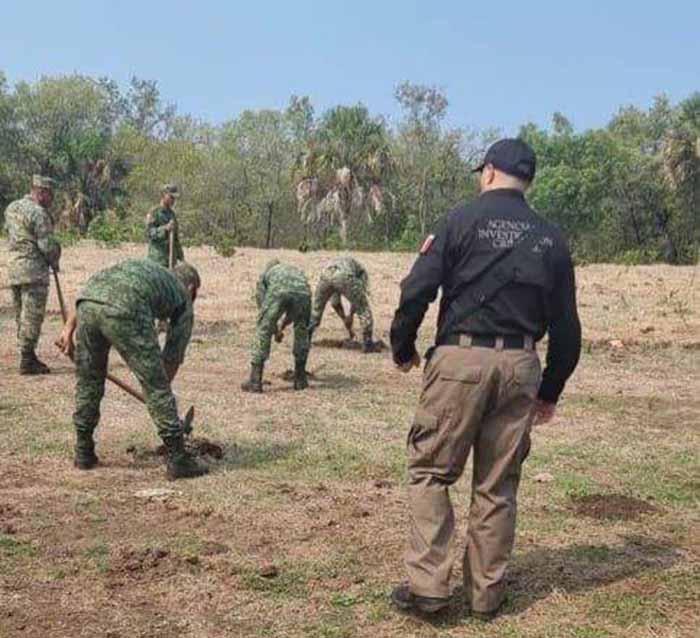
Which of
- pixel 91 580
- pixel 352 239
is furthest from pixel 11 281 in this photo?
pixel 352 239

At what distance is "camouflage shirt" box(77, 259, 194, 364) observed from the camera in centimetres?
630

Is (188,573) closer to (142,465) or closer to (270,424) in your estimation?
(142,465)

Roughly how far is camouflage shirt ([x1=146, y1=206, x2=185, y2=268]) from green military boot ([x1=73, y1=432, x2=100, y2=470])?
658 centimetres

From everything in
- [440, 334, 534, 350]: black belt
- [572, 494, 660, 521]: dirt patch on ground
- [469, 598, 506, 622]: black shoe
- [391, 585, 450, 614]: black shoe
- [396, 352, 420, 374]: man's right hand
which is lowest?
[469, 598, 506, 622]: black shoe

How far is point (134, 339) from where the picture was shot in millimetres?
6305

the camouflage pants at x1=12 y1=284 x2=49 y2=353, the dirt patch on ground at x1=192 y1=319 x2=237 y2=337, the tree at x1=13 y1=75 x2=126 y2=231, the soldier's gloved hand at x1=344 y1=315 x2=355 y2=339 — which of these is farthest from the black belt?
the tree at x1=13 y1=75 x2=126 y2=231

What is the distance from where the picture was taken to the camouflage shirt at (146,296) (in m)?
6.30

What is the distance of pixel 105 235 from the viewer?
28.8 metres

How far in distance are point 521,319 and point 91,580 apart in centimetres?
239

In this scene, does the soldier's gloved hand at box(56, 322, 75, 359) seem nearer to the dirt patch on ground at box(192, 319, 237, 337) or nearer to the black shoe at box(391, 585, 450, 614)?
the black shoe at box(391, 585, 450, 614)

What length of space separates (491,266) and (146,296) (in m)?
2.98

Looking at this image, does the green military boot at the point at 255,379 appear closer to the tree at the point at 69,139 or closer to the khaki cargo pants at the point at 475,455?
the khaki cargo pants at the point at 475,455

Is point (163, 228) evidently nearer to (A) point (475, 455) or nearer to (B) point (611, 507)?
(B) point (611, 507)

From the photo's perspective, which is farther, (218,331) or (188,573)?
(218,331)
